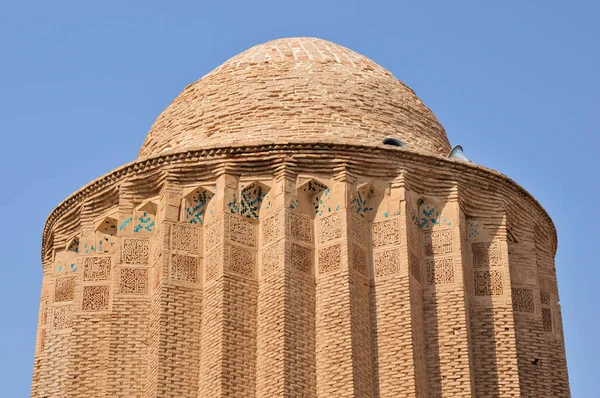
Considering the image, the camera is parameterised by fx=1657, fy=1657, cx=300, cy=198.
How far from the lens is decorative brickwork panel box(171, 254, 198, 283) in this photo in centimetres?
1741

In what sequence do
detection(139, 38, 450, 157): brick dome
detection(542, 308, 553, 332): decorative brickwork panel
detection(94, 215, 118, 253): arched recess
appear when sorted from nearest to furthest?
detection(94, 215, 118, 253): arched recess, detection(542, 308, 553, 332): decorative brickwork panel, detection(139, 38, 450, 157): brick dome

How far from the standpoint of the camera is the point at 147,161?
18.2m

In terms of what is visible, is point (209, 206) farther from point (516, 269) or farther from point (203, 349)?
point (516, 269)

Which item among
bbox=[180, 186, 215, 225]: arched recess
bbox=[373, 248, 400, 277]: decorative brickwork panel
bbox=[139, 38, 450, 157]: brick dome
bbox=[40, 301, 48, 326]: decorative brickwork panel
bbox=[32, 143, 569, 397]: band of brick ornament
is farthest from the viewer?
bbox=[40, 301, 48, 326]: decorative brickwork panel

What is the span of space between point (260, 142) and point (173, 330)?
7.43ft

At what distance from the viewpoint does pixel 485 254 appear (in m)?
18.1

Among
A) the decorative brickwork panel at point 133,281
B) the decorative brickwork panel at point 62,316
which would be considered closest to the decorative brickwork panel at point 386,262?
the decorative brickwork panel at point 133,281

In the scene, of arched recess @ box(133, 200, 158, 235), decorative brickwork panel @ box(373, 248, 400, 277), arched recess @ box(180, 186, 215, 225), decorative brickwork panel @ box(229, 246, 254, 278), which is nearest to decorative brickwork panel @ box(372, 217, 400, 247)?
decorative brickwork panel @ box(373, 248, 400, 277)

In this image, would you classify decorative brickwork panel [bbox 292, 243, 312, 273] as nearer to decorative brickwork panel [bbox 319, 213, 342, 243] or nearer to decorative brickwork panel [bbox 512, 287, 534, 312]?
decorative brickwork panel [bbox 319, 213, 342, 243]

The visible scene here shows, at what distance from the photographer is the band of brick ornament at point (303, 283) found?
16828mm

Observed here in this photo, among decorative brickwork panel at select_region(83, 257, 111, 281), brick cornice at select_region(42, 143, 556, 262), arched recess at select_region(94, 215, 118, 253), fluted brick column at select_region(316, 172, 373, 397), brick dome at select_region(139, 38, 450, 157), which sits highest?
brick dome at select_region(139, 38, 450, 157)

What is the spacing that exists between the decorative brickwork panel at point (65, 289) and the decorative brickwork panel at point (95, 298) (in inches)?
35.7

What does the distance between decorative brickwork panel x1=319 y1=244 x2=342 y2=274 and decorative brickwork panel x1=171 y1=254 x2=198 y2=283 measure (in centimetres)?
134

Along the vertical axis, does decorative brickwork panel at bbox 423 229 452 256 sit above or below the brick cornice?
below
